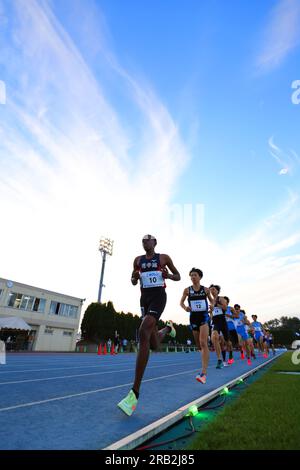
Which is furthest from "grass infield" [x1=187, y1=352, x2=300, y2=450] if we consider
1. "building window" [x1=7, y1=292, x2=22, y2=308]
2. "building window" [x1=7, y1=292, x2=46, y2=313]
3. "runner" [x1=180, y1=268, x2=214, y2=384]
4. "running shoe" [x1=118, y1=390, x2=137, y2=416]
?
"building window" [x1=7, y1=292, x2=46, y2=313]

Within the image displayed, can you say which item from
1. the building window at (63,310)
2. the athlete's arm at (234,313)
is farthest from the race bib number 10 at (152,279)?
the building window at (63,310)

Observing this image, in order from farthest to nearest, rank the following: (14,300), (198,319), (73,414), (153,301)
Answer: (14,300)
(198,319)
(153,301)
(73,414)

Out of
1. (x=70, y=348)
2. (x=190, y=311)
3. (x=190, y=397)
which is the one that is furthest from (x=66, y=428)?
(x=70, y=348)

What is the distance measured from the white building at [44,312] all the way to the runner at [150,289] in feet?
113

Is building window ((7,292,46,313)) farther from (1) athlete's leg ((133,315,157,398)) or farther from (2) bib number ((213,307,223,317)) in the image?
(1) athlete's leg ((133,315,157,398))

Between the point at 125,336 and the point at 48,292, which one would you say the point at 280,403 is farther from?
the point at 125,336

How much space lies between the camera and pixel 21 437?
95.6 inches

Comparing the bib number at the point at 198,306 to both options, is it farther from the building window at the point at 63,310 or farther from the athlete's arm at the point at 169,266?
the building window at the point at 63,310

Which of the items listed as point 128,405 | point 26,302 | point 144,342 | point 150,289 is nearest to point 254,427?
point 128,405

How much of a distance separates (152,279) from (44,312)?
39632 millimetres

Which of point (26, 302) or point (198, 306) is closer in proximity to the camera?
point (198, 306)

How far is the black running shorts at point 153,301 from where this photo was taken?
4.03 meters

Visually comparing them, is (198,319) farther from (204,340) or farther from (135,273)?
(135,273)

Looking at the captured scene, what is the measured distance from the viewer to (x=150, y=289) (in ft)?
13.8
